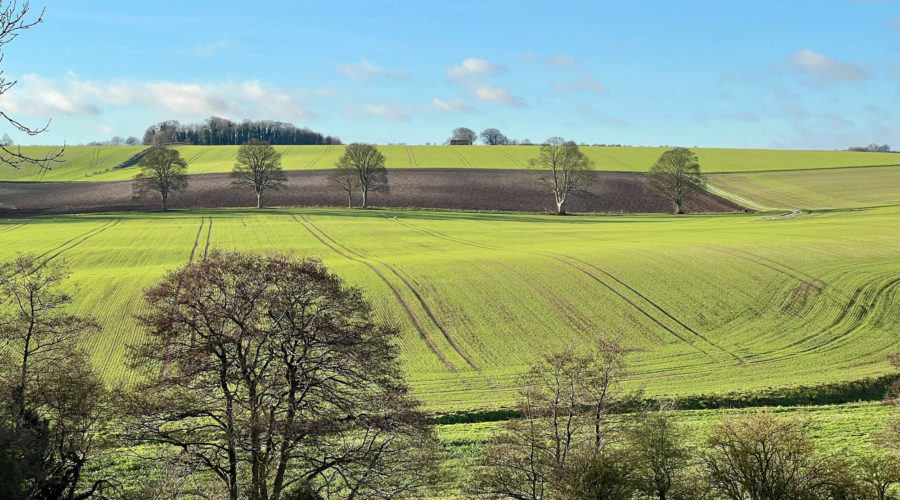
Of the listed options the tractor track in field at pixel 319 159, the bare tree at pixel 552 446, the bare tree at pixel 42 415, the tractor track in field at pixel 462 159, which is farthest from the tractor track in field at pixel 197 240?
the tractor track in field at pixel 462 159

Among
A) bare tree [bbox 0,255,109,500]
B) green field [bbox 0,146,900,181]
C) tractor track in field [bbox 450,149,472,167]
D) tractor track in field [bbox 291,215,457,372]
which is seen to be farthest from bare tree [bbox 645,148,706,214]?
bare tree [bbox 0,255,109,500]

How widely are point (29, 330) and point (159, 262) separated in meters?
39.7

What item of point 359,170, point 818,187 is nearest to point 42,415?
point 359,170

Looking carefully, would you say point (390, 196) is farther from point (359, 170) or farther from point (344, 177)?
point (344, 177)

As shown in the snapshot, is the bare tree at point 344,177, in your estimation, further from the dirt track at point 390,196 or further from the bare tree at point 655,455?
the bare tree at point 655,455

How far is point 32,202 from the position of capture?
97750mm

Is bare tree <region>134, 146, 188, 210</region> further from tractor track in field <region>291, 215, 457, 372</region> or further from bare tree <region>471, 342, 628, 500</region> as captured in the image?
bare tree <region>471, 342, 628, 500</region>

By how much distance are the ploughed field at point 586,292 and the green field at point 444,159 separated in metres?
55.7

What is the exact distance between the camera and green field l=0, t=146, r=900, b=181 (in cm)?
12800

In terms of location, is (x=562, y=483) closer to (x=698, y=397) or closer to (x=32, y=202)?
(x=698, y=397)

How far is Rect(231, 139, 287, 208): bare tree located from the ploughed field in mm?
23105

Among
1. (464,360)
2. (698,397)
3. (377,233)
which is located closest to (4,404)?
(464,360)

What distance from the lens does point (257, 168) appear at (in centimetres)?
9744

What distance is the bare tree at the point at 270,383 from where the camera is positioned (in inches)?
701
